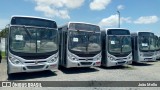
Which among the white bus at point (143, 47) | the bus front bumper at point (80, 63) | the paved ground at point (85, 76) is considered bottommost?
the paved ground at point (85, 76)

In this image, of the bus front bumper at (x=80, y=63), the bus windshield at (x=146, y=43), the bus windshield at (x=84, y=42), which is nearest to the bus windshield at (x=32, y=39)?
the bus windshield at (x=84, y=42)

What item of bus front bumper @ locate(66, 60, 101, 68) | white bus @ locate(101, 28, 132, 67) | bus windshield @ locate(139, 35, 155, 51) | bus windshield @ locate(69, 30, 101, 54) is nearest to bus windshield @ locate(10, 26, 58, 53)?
bus windshield @ locate(69, 30, 101, 54)

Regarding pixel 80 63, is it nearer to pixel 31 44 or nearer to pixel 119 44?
pixel 31 44

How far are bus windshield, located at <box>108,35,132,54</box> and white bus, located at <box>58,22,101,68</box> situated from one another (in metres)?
1.39

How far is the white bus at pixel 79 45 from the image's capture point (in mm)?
12789

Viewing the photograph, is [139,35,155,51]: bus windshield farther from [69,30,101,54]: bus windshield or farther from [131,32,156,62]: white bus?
[69,30,101,54]: bus windshield

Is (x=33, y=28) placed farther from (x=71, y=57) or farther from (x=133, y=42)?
(x=133, y=42)

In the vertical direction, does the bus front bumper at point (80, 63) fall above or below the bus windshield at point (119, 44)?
below

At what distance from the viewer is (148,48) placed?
57.3ft

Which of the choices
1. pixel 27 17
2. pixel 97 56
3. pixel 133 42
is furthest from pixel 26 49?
pixel 133 42

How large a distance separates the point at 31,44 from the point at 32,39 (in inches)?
9.9

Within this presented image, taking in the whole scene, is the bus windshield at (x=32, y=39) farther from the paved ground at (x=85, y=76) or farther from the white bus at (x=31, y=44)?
the paved ground at (x=85, y=76)

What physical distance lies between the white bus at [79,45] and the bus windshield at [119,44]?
4.57 ft

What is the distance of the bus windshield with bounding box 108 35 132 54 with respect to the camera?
14.9 m
